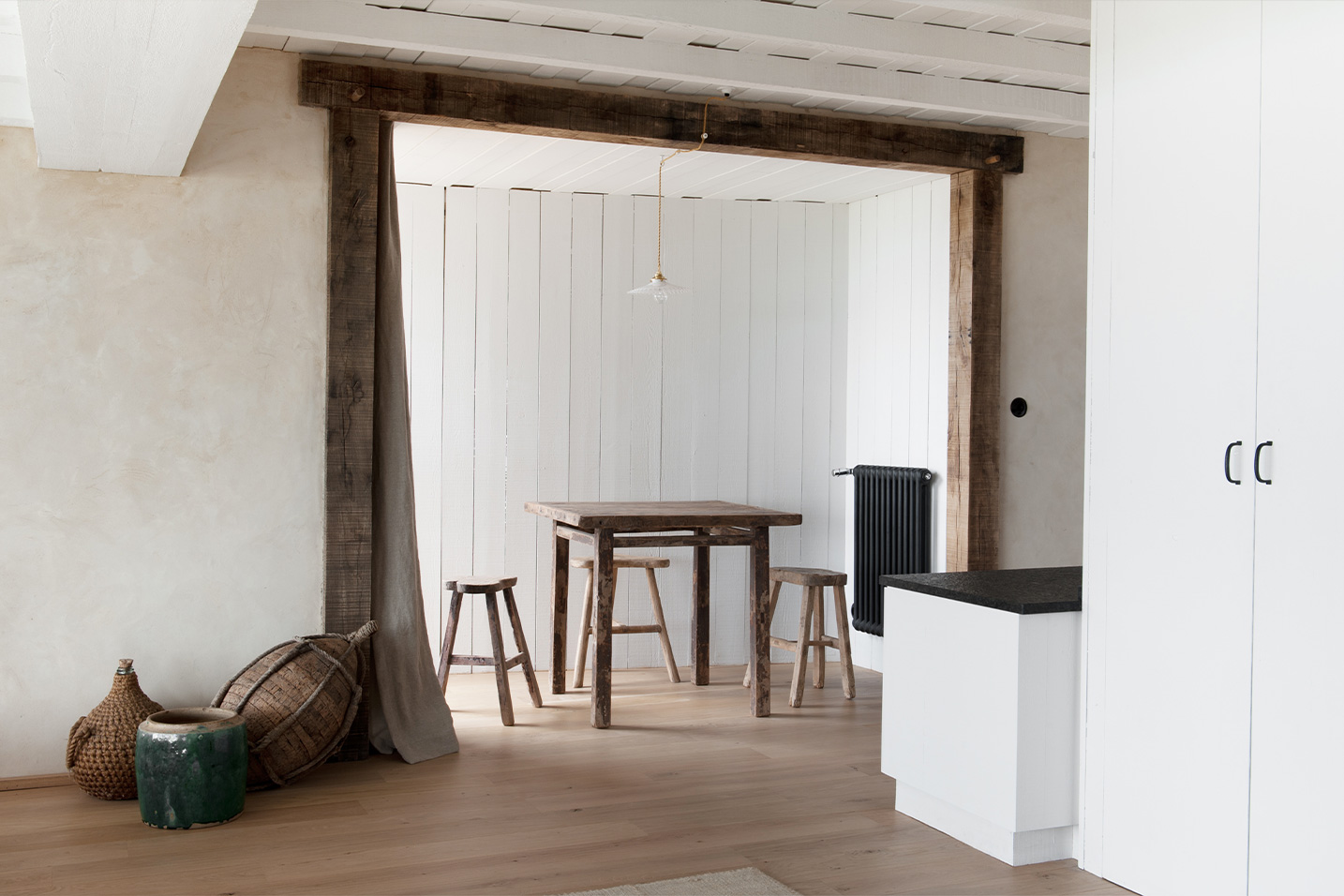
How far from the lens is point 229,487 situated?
412cm

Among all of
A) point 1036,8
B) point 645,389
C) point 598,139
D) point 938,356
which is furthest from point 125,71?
point 938,356

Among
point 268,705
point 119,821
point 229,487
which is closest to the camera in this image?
point 119,821

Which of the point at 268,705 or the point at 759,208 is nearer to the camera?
the point at 268,705

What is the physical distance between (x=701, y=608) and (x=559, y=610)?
2.50 ft

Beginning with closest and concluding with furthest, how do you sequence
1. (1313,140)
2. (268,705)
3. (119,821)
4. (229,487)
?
1. (1313,140)
2. (119,821)
3. (268,705)
4. (229,487)

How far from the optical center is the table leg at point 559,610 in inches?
214

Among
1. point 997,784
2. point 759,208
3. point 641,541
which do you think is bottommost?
point 997,784

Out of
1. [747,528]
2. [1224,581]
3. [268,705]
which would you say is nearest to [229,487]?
[268,705]

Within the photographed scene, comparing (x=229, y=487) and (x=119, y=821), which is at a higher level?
(x=229, y=487)

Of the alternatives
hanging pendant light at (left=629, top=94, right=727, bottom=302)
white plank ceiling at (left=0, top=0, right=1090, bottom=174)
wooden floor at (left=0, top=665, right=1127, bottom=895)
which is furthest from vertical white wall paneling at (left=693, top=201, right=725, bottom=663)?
wooden floor at (left=0, top=665, right=1127, bottom=895)

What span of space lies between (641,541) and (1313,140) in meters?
3.06

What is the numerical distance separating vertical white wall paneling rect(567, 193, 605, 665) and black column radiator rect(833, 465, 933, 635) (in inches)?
52.8

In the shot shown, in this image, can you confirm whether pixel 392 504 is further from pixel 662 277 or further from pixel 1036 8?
pixel 1036 8

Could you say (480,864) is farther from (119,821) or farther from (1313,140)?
(1313,140)
